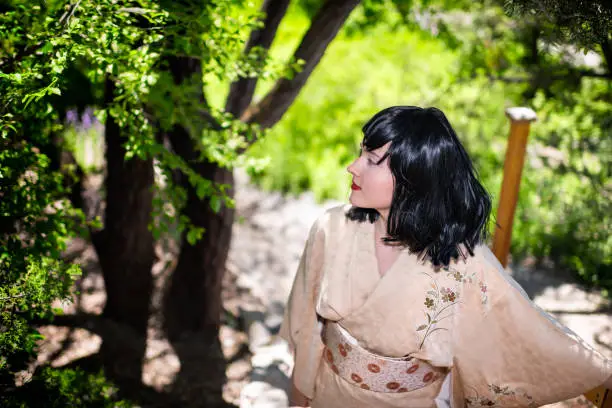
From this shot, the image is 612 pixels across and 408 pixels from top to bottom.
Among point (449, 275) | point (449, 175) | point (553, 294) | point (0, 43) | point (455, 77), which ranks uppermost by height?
point (455, 77)

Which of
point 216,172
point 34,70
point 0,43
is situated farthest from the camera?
point 216,172

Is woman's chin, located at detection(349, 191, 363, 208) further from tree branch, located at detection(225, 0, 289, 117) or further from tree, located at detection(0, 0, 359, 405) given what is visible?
tree branch, located at detection(225, 0, 289, 117)

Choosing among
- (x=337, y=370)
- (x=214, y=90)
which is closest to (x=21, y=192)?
(x=337, y=370)

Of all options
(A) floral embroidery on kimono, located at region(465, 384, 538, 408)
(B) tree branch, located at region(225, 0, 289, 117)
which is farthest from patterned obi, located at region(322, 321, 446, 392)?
(B) tree branch, located at region(225, 0, 289, 117)

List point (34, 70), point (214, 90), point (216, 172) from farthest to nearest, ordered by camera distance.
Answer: point (214, 90) → point (216, 172) → point (34, 70)

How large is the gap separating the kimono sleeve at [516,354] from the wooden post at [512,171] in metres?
0.78

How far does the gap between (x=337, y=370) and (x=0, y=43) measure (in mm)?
2480

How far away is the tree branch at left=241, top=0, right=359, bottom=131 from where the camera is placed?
2.88m

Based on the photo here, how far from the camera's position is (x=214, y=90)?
328 inches

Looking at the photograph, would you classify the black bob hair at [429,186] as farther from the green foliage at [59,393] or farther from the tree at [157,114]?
the green foliage at [59,393]

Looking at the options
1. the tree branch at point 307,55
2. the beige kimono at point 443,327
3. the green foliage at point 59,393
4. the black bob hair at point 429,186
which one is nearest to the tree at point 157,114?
the tree branch at point 307,55

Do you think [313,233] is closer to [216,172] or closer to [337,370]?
[337,370]

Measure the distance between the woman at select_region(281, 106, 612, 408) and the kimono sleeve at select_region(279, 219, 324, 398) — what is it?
0.07 feet

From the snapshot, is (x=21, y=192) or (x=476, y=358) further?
(x=21, y=192)
